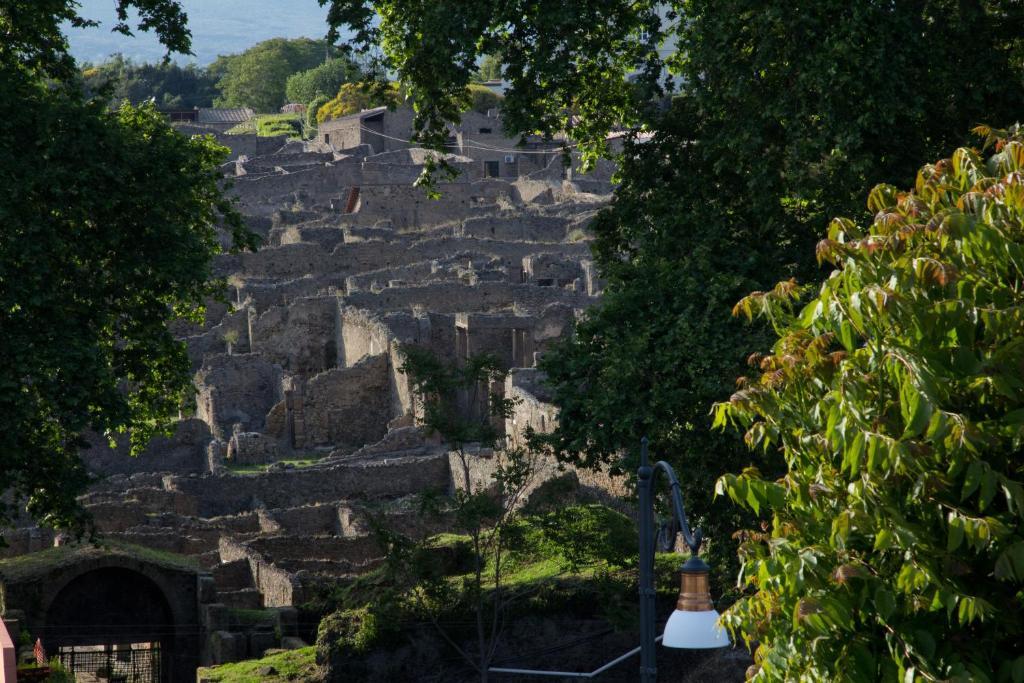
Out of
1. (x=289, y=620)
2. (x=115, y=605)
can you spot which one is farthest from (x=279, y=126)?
(x=289, y=620)

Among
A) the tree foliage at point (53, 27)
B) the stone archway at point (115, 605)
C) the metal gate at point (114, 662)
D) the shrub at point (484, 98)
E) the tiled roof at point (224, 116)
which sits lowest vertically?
the metal gate at point (114, 662)

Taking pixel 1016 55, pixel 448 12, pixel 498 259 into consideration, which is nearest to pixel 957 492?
pixel 1016 55

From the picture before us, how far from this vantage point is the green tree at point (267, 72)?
4156 inches

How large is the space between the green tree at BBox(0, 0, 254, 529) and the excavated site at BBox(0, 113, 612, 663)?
11.5 ft

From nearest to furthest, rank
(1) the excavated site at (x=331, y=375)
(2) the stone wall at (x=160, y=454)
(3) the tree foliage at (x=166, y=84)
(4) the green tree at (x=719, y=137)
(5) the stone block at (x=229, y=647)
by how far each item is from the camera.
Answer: (4) the green tree at (x=719, y=137) < (5) the stone block at (x=229, y=647) < (1) the excavated site at (x=331, y=375) < (2) the stone wall at (x=160, y=454) < (3) the tree foliage at (x=166, y=84)

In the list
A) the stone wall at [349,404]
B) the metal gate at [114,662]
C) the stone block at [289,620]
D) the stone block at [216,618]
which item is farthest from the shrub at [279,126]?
the stone block at [289,620]

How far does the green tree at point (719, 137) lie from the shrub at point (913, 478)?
7615mm

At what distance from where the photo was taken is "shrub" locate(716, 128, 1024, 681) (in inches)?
312

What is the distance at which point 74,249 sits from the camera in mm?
19344

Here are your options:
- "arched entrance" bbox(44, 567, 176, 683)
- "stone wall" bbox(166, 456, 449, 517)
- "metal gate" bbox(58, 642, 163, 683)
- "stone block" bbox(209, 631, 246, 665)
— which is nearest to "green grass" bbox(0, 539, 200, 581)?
"arched entrance" bbox(44, 567, 176, 683)

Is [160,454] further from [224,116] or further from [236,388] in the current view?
[224,116]

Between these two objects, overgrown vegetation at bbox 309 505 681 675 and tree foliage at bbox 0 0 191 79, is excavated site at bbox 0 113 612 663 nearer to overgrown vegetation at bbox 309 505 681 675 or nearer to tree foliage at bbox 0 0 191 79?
overgrown vegetation at bbox 309 505 681 675

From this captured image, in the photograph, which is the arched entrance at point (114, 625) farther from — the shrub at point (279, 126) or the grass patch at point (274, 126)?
the shrub at point (279, 126)

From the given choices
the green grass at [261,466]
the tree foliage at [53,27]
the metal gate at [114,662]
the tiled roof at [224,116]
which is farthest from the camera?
the tiled roof at [224,116]
